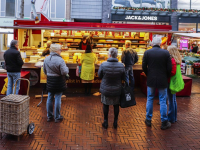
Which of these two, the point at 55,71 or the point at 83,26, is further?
the point at 83,26

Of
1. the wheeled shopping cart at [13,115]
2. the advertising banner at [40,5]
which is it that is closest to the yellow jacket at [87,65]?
the advertising banner at [40,5]

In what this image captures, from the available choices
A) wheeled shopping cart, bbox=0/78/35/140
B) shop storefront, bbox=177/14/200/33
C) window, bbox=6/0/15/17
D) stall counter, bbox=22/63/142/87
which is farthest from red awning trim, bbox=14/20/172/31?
window, bbox=6/0/15/17

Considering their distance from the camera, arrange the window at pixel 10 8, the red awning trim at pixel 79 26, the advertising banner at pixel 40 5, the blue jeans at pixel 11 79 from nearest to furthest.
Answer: the blue jeans at pixel 11 79, the red awning trim at pixel 79 26, the advertising banner at pixel 40 5, the window at pixel 10 8

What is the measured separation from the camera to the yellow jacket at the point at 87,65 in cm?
798

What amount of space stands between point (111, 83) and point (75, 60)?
4403 millimetres

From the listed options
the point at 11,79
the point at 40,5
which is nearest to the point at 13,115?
the point at 11,79

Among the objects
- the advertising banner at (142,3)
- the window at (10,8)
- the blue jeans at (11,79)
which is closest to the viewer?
the blue jeans at (11,79)

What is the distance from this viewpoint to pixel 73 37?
1238cm

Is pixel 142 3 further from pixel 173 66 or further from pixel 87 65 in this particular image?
pixel 173 66

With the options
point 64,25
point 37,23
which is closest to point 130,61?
point 64,25

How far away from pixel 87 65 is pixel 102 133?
342cm

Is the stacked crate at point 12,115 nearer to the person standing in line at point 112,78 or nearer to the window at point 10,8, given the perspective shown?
the person standing in line at point 112,78

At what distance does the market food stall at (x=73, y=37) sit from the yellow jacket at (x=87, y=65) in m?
0.82

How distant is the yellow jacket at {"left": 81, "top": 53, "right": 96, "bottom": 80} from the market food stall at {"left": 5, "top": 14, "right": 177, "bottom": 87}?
0.82 meters
